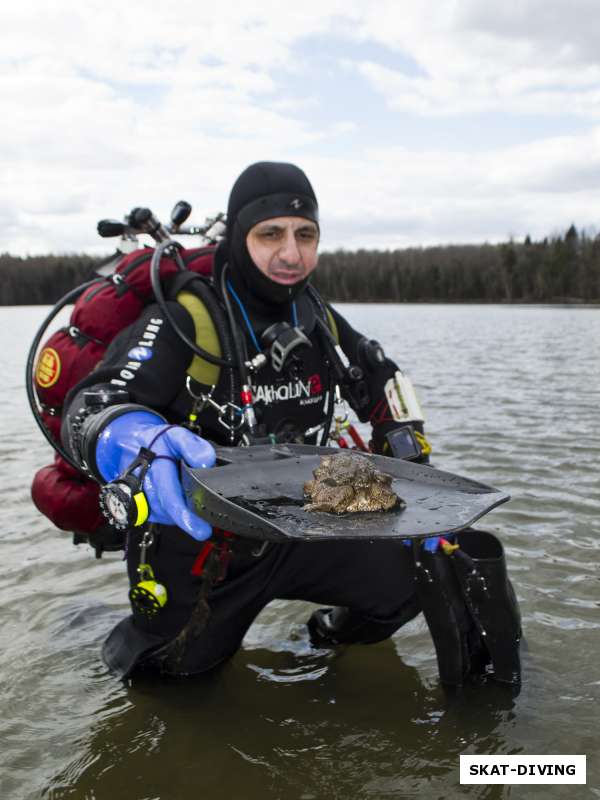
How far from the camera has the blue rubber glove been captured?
2.65m

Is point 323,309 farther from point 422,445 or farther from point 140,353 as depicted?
point 140,353

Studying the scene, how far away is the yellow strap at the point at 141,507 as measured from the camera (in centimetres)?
263

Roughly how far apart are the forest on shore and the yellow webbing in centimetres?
7607

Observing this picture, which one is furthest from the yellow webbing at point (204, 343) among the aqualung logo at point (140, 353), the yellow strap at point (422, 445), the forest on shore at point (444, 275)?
the forest on shore at point (444, 275)

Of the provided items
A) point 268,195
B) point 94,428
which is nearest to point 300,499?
point 94,428

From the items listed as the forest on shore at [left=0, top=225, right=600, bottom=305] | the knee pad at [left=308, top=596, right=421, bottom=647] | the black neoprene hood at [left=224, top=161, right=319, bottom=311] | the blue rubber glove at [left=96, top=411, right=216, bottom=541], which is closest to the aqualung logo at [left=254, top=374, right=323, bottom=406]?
the black neoprene hood at [left=224, top=161, right=319, bottom=311]

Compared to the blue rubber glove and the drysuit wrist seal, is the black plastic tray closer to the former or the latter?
the blue rubber glove

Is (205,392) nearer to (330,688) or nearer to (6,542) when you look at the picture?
(330,688)

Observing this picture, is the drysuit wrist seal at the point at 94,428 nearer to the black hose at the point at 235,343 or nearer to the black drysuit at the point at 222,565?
the black drysuit at the point at 222,565

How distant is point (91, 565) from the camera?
565cm

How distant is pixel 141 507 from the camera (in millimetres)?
2643

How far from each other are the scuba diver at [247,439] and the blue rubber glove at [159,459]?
0.01m

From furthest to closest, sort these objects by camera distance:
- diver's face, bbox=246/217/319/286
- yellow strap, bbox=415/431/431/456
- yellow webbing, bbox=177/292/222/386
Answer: yellow strap, bbox=415/431/431/456, diver's face, bbox=246/217/319/286, yellow webbing, bbox=177/292/222/386

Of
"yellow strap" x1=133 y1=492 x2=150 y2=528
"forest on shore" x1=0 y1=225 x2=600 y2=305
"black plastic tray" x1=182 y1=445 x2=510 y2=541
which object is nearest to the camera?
"black plastic tray" x1=182 y1=445 x2=510 y2=541
